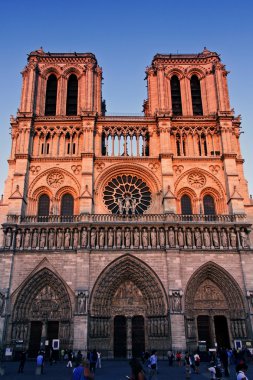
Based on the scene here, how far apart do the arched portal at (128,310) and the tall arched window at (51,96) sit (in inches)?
534

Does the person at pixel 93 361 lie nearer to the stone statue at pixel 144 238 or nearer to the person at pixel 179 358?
the person at pixel 179 358

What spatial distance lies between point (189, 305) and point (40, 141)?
15271mm

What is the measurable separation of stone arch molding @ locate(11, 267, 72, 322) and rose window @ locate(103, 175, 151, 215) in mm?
6205

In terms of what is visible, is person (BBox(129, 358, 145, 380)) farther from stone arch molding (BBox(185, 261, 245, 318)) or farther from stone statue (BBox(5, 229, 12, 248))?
stone statue (BBox(5, 229, 12, 248))

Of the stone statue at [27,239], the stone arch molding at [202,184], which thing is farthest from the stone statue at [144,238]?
the stone statue at [27,239]

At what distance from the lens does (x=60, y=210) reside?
2519cm

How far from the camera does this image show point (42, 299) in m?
22.3

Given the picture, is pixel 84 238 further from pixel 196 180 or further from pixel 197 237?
pixel 196 180

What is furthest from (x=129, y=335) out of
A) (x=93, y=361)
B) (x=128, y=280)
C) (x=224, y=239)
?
(x=224, y=239)

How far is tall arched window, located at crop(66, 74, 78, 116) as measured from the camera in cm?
2925

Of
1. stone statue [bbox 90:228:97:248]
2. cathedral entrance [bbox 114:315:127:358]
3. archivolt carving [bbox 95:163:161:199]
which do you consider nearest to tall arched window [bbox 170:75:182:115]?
archivolt carving [bbox 95:163:161:199]

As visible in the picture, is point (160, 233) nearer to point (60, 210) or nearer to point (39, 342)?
point (60, 210)

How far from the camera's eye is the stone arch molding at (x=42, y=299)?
70.7 ft

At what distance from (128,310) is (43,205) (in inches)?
357
